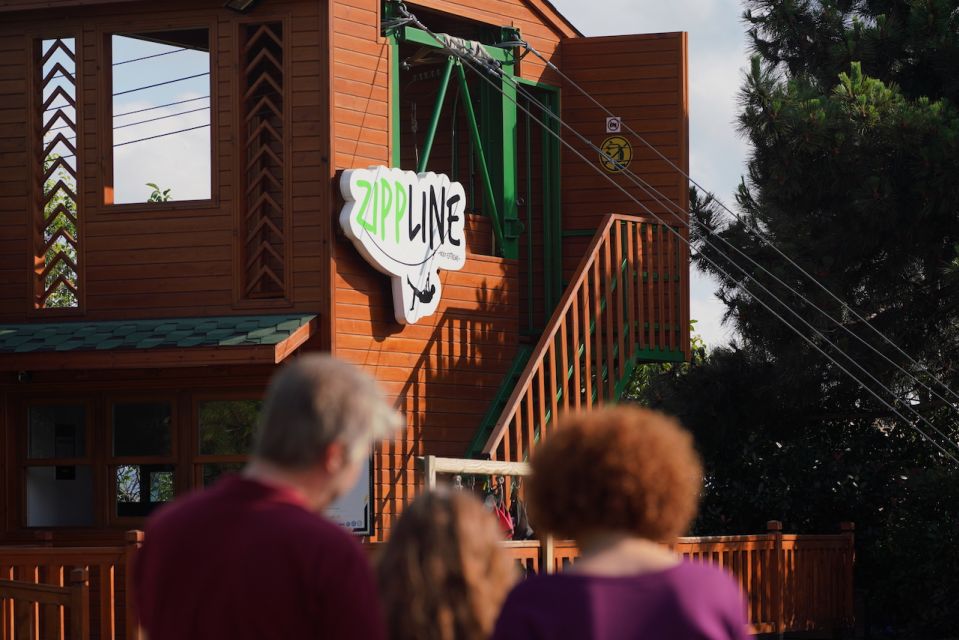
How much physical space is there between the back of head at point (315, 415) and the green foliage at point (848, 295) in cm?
1207

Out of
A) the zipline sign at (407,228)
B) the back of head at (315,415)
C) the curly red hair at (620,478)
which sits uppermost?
the zipline sign at (407,228)

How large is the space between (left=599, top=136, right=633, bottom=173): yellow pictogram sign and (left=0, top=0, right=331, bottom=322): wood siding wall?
3.96 m

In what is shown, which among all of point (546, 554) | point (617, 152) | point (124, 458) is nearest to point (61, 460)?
point (124, 458)

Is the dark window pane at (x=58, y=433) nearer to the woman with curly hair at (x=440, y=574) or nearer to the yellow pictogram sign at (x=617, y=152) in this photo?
the yellow pictogram sign at (x=617, y=152)

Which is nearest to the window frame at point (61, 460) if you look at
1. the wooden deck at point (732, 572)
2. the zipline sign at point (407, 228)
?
the wooden deck at point (732, 572)

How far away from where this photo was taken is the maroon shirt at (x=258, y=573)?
2.85 meters

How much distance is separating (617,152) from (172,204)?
506 centimetres

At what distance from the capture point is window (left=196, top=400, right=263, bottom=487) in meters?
14.0

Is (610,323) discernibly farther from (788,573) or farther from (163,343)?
(163,343)

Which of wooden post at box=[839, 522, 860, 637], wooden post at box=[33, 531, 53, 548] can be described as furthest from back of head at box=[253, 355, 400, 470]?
wooden post at box=[839, 522, 860, 637]

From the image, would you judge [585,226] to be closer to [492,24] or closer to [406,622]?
[492,24]

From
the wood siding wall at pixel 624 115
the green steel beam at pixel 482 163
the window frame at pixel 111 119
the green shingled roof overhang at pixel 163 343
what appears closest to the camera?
Answer: the green shingled roof overhang at pixel 163 343

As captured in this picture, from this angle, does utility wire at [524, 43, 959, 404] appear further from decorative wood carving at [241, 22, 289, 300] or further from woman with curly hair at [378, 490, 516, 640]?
woman with curly hair at [378, 490, 516, 640]

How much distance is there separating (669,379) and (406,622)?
1491 centimetres
